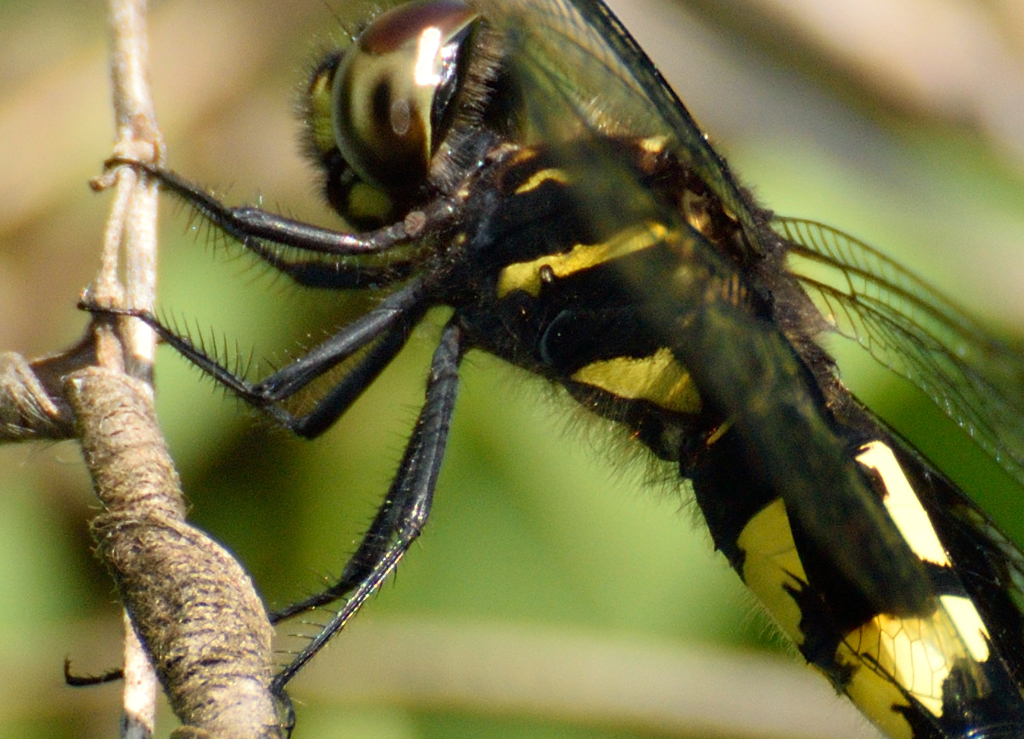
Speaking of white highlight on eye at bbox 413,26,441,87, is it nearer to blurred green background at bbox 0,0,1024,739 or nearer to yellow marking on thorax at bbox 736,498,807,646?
blurred green background at bbox 0,0,1024,739

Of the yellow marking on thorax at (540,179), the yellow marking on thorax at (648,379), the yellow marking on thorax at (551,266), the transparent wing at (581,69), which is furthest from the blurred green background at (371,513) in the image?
the transparent wing at (581,69)

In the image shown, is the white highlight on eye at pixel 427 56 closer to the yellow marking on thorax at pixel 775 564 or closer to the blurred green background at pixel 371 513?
the blurred green background at pixel 371 513

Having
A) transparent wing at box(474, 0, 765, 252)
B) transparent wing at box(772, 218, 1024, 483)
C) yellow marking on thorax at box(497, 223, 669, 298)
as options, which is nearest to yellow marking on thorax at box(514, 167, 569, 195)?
yellow marking on thorax at box(497, 223, 669, 298)

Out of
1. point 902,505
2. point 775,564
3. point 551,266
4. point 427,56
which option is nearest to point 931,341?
point 902,505

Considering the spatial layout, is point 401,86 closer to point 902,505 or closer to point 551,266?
point 551,266

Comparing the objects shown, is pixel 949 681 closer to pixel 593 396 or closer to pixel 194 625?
pixel 593 396
